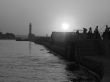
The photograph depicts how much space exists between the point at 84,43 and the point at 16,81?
11628 mm

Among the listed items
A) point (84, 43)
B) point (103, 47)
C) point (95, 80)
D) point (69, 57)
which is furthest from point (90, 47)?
point (95, 80)

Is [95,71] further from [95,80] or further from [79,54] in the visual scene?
[79,54]

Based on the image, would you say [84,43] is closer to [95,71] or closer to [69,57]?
[69,57]

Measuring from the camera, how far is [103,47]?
20.8 metres

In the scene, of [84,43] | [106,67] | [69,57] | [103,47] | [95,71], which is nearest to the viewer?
[106,67]

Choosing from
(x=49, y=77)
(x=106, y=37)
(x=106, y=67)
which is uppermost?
(x=106, y=37)

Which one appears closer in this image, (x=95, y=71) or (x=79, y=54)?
(x=95, y=71)

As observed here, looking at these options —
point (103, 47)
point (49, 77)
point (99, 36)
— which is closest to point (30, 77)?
point (49, 77)

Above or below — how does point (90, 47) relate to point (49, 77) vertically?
above

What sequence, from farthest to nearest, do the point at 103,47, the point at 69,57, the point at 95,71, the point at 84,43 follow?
the point at 69,57, the point at 84,43, the point at 103,47, the point at 95,71

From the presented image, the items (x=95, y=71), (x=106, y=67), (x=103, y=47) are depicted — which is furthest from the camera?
(x=103, y=47)

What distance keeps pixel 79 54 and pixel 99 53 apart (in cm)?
213

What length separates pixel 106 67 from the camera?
1323cm

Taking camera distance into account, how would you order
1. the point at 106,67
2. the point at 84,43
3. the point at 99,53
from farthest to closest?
the point at 84,43, the point at 99,53, the point at 106,67
